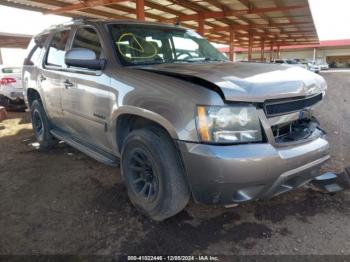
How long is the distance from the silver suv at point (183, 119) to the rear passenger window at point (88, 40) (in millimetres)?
13

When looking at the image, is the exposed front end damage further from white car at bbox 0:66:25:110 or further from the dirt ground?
white car at bbox 0:66:25:110

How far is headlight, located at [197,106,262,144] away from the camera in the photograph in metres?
2.19

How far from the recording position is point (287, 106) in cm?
247

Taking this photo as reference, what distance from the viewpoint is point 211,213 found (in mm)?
2945

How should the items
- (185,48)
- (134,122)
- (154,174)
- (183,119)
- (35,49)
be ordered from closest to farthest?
1. (183,119)
2. (154,174)
3. (134,122)
4. (185,48)
5. (35,49)

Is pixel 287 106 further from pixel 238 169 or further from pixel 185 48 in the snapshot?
pixel 185 48

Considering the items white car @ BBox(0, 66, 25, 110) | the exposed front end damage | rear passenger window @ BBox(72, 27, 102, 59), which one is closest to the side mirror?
rear passenger window @ BBox(72, 27, 102, 59)

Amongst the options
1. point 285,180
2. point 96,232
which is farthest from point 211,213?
point 96,232

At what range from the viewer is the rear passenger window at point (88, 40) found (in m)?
3.28

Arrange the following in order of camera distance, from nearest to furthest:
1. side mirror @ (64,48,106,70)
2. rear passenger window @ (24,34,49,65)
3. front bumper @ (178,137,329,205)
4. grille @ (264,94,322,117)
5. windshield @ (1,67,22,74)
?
front bumper @ (178,137,329,205), grille @ (264,94,322,117), side mirror @ (64,48,106,70), rear passenger window @ (24,34,49,65), windshield @ (1,67,22,74)

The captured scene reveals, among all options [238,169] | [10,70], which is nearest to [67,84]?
[238,169]

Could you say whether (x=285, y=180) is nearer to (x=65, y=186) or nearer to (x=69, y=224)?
(x=69, y=224)

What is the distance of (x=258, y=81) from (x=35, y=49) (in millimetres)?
4077

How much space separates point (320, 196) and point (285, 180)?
3.80 ft
